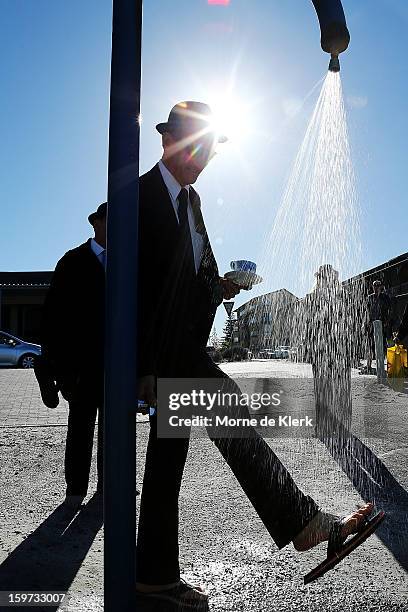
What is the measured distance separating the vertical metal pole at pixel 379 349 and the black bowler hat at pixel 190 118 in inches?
348

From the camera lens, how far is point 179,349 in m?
2.34

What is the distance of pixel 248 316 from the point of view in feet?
24.1

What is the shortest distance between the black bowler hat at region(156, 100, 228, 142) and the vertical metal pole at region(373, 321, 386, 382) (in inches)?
348

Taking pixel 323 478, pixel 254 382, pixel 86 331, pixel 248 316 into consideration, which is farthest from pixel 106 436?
pixel 254 382

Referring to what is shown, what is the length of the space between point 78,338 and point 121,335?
1.81m

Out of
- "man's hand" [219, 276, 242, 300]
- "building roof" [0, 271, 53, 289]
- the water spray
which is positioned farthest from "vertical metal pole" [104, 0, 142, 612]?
"building roof" [0, 271, 53, 289]

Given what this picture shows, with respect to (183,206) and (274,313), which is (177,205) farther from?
(274,313)

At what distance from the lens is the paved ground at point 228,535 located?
7.80 ft

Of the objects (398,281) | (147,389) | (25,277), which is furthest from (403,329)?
(25,277)

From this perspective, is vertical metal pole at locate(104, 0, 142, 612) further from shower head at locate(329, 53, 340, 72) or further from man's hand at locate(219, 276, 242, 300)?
man's hand at locate(219, 276, 242, 300)

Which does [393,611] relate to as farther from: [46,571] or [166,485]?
[46,571]

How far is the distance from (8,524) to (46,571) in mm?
763

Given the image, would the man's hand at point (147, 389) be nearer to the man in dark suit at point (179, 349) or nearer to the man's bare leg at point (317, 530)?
the man in dark suit at point (179, 349)

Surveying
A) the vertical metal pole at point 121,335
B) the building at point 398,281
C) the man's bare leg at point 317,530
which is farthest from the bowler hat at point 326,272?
the building at point 398,281
